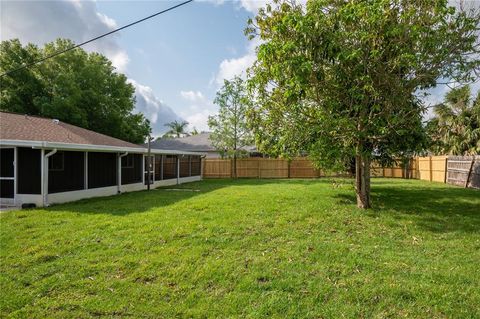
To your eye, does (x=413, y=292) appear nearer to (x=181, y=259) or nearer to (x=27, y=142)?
(x=181, y=259)

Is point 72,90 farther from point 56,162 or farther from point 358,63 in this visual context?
point 358,63

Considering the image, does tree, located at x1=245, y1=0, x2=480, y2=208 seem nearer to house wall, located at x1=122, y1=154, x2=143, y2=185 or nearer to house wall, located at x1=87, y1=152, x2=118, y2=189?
house wall, located at x1=87, y1=152, x2=118, y2=189

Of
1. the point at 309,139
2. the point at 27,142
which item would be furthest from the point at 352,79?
the point at 27,142

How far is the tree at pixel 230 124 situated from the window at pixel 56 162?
46.2ft

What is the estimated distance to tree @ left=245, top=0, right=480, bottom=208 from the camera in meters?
7.07

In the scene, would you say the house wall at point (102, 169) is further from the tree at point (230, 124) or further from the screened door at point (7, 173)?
the tree at point (230, 124)

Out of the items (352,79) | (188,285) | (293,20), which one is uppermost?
(293,20)

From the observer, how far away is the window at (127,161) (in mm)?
15099

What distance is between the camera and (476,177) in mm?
14164

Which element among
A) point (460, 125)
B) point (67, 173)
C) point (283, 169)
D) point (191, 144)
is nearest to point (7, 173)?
point (67, 173)

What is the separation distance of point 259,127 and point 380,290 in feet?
23.1

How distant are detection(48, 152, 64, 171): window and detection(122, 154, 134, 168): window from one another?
3.77 m

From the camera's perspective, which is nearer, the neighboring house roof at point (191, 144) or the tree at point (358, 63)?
the tree at point (358, 63)

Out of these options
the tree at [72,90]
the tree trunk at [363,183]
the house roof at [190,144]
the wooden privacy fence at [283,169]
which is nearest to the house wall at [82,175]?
the tree trunk at [363,183]
